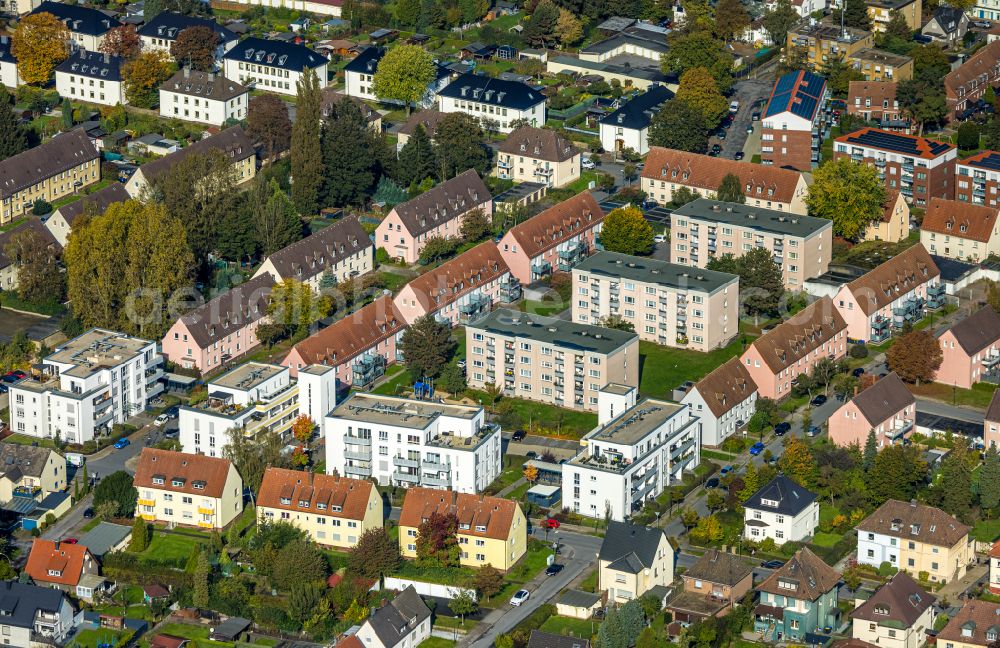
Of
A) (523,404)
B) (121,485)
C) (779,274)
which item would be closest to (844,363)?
(779,274)

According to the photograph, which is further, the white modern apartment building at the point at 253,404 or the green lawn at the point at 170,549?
the white modern apartment building at the point at 253,404

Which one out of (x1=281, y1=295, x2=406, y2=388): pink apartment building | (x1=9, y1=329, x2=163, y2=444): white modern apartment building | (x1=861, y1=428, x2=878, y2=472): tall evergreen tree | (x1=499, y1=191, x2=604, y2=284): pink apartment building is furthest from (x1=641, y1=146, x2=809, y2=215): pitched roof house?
(x1=9, y1=329, x2=163, y2=444): white modern apartment building

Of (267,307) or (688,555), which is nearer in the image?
(688,555)

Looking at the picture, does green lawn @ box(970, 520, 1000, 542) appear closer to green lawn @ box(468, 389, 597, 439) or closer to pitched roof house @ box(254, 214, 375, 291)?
green lawn @ box(468, 389, 597, 439)

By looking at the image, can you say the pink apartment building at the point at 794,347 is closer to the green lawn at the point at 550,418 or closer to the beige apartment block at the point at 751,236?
the beige apartment block at the point at 751,236

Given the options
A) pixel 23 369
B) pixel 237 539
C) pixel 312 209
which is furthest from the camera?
pixel 312 209

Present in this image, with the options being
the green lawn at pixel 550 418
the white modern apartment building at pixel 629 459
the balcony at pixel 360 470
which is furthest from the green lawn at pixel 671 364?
the balcony at pixel 360 470

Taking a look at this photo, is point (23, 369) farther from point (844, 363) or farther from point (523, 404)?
point (844, 363)
